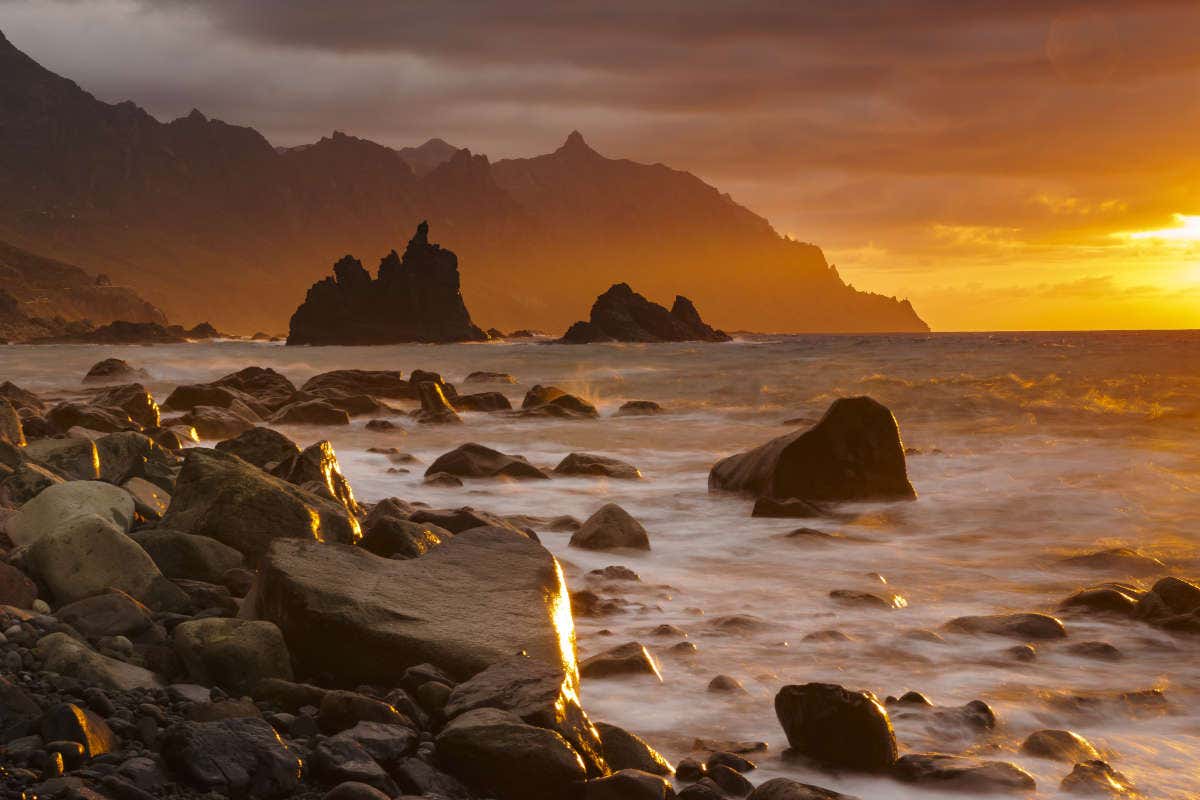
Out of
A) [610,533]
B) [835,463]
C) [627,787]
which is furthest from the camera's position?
[835,463]

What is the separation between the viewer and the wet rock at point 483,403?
23672 mm

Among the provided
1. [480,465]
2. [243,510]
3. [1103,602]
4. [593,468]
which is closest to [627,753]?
[243,510]

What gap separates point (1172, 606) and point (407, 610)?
16.5 feet

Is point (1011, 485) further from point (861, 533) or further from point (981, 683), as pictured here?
point (981, 683)

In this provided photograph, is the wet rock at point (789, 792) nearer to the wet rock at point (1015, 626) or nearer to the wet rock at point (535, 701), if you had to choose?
the wet rock at point (535, 701)

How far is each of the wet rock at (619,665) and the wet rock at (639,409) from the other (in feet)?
59.1

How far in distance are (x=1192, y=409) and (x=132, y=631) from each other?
23.5 m

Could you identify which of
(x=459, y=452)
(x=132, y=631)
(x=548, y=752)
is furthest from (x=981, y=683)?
(x=459, y=452)

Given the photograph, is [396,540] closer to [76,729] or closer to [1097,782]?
[76,729]

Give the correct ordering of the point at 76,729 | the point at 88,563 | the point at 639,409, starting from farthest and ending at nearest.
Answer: the point at 639,409
the point at 88,563
the point at 76,729

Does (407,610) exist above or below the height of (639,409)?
above

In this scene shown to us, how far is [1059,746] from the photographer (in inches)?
186

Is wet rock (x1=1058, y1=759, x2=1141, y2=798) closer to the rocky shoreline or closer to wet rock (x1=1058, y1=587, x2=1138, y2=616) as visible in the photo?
the rocky shoreline

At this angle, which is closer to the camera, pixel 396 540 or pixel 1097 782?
pixel 1097 782
